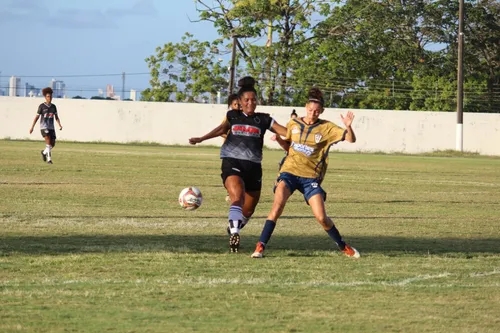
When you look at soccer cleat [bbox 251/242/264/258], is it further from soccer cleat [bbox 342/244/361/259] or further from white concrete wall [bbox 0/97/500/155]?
white concrete wall [bbox 0/97/500/155]

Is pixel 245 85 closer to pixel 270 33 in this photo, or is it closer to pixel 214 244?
pixel 214 244

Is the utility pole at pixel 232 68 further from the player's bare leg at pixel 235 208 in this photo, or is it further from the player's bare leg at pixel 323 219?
the player's bare leg at pixel 323 219

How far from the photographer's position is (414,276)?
900cm

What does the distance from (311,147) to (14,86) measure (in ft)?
165

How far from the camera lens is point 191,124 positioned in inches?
2084

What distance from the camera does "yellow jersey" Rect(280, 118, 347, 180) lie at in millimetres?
10461

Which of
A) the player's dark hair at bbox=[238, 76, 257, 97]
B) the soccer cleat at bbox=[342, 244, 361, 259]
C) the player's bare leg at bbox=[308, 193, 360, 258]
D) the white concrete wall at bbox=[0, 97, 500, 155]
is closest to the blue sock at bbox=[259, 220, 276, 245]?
the player's bare leg at bbox=[308, 193, 360, 258]

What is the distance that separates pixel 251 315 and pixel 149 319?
72 centimetres

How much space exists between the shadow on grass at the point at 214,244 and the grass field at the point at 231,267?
0.07 ft

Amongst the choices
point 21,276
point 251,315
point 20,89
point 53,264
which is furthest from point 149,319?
point 20,89

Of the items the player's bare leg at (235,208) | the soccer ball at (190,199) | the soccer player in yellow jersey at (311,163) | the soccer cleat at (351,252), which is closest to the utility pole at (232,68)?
the soccer ball at (190,199)

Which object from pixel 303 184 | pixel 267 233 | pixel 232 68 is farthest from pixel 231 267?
pixel 232 68

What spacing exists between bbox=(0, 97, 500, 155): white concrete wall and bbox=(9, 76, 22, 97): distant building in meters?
4.44

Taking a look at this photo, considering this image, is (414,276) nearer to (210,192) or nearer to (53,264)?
(53,264)
